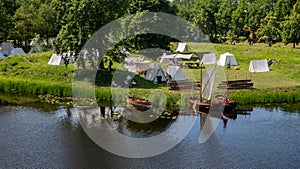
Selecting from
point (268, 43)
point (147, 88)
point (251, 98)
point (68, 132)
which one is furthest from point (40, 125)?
point (268, 43)

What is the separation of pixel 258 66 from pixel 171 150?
3530 centimetres

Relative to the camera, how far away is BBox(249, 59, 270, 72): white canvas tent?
206 feet

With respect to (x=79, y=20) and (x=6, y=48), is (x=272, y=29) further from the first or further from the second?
(x=6, y=48)

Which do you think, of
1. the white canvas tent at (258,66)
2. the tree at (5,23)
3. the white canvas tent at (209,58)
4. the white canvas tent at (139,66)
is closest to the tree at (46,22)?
the tree at (5,23)

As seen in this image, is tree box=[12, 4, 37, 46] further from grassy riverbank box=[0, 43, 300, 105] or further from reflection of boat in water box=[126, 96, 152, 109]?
reflection of boat in water box=[126, 96, 152, 109]

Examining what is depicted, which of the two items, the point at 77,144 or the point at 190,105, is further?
the point at 190,105

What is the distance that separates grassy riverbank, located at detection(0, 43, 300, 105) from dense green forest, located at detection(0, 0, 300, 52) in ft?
17.4

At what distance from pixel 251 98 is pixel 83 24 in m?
24.1

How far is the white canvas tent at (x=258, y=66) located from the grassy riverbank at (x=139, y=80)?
3.30ft

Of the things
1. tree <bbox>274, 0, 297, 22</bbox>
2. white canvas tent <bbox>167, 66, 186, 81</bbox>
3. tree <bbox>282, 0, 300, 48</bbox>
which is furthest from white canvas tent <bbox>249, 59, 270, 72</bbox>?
tree <bbox>274, 0, 297, 22</bbox>

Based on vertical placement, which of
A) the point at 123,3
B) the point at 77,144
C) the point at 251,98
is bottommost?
the point at 77,144

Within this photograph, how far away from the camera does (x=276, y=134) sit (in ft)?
116

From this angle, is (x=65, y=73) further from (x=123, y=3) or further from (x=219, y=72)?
(x=219, y=72)

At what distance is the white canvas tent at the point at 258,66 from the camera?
62719 mm
